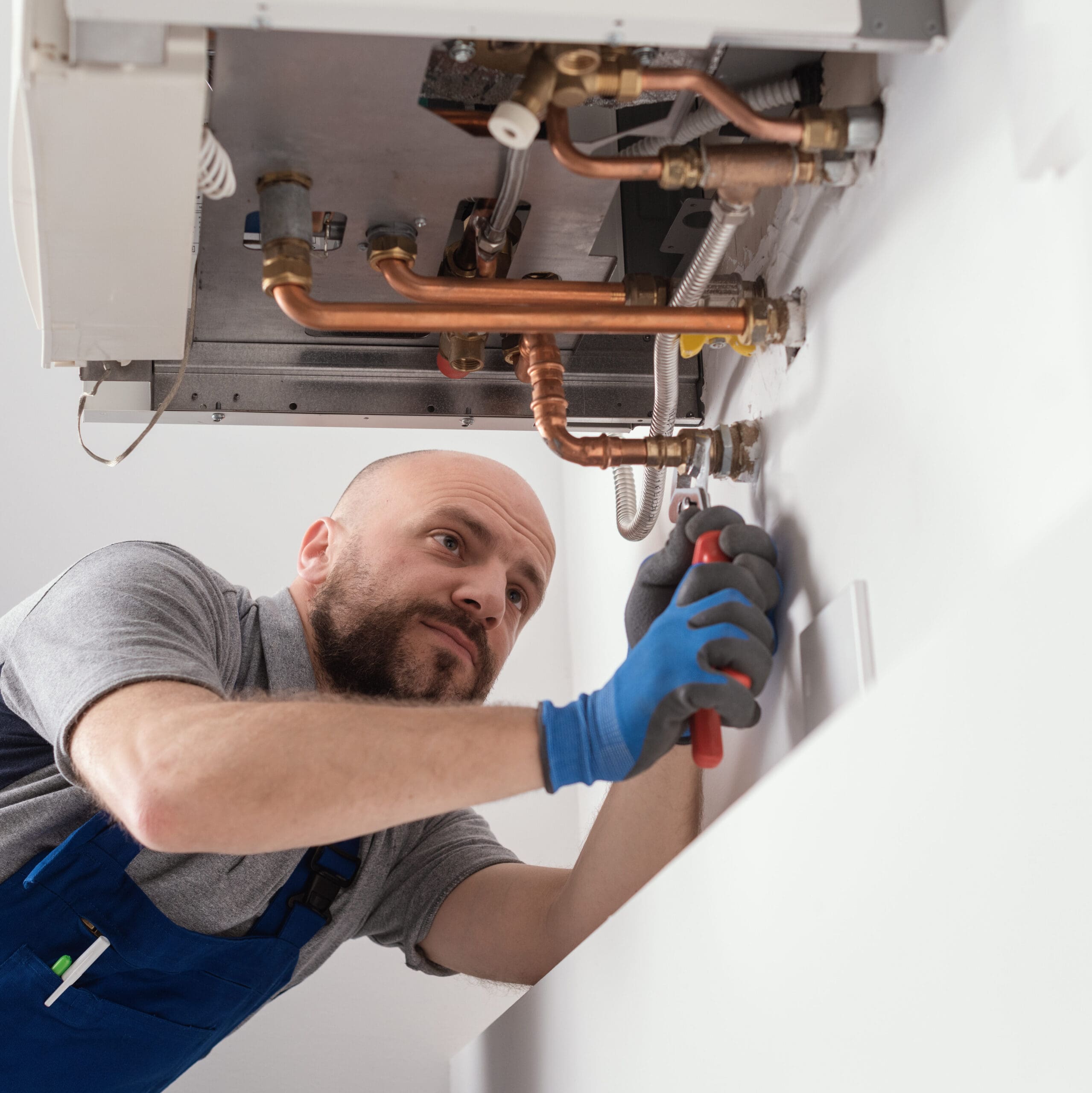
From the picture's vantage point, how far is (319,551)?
1386mm

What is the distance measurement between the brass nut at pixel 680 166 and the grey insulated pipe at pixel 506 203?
88mm

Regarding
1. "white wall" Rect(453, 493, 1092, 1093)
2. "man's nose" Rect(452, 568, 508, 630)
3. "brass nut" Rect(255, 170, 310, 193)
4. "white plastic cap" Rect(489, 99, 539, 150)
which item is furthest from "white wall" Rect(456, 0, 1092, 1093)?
"man's nose" Rect(452, 568, 508, 630)

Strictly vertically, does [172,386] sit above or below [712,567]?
above

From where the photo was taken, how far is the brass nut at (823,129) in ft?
2.12

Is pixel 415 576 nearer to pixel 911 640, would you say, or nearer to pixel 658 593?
pixel 658 593

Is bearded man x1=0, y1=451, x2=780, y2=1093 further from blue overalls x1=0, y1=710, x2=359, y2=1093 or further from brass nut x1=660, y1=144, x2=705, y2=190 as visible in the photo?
brass nut x1=660, y1=144, x2=705, y2=190

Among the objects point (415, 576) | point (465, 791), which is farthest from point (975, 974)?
point (415, 576)

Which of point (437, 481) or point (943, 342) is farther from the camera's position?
point (437, 481)

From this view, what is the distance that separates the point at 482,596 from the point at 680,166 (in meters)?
0.65

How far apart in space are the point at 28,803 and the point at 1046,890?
0.98 metres

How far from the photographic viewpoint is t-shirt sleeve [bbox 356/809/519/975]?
128 cm

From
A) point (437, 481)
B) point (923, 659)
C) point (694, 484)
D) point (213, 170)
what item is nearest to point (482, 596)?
point (437, 481)

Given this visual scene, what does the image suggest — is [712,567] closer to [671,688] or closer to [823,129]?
[671,688]

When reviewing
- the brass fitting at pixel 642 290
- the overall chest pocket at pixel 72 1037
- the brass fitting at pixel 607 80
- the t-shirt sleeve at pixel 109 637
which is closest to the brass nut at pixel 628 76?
the brass fitting at pixel 607 80
